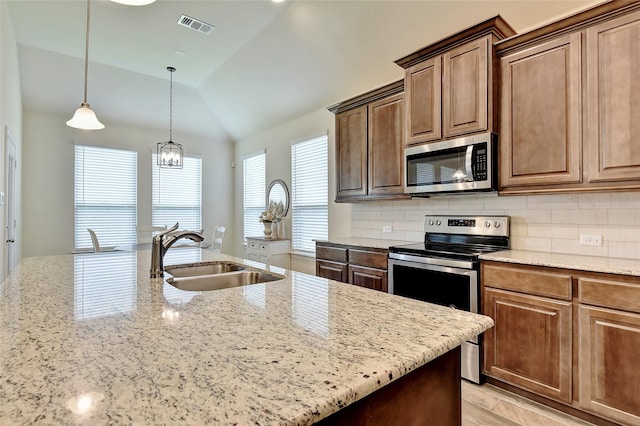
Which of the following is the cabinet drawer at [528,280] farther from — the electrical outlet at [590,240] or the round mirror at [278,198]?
the round mirror at [278,198]

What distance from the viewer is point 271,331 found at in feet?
3.07

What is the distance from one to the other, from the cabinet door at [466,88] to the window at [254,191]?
3791 millimetres

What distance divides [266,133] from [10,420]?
5674mm

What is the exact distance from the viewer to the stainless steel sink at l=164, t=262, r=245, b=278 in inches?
82.0

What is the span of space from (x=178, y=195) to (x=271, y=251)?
249 centimetres

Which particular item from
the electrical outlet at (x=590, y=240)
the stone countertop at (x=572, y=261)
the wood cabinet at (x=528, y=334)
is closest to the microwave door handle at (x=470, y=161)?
the stone countertop at (x=572, y=261)

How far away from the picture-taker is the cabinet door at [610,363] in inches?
71.9

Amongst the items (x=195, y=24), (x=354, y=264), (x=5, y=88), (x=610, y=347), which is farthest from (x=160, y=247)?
(x=195, y=24)

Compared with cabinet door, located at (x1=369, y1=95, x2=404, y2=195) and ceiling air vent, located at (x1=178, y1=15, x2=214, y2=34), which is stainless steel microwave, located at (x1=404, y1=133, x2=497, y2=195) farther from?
ceiling air vent, located at (x1=178, y1=15, x2=214, y2=34)

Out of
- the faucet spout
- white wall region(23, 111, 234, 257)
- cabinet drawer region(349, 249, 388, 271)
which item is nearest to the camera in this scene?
the faucet spout

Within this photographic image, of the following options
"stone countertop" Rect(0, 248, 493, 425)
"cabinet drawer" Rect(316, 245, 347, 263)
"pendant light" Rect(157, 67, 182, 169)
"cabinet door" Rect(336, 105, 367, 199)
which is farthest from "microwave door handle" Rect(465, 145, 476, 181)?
"pendant light" Rect(157, 67, 182, 169)

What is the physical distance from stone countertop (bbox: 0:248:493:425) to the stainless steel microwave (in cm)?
172

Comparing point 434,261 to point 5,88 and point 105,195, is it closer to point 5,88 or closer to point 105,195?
point 5,88

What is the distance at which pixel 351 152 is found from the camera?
383cm
